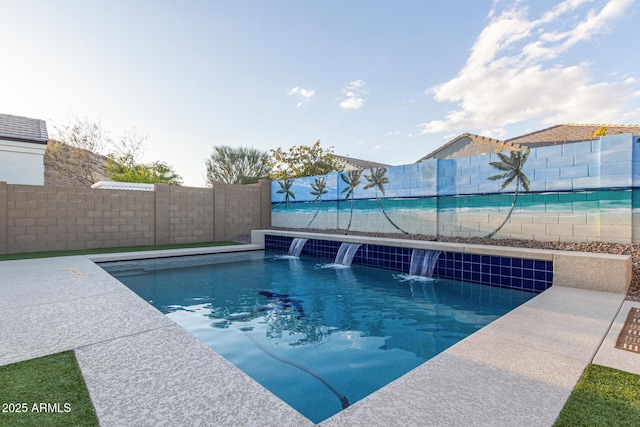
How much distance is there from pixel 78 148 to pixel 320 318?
2523 cm

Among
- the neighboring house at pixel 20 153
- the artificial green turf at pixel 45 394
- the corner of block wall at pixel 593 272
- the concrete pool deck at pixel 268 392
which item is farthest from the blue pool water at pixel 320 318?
the neighboring house at pixel 20 153

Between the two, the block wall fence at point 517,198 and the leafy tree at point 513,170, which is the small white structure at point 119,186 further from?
the leafy tree at point 513,170

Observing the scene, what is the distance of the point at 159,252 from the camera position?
31.2 ft

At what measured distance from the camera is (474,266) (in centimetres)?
642

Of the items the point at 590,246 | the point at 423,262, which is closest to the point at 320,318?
the point at 423,262

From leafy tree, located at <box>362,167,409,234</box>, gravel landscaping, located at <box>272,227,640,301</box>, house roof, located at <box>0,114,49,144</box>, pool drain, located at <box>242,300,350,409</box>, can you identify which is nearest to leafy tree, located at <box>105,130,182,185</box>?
house roof, located at <box>0,114,49,144</box>

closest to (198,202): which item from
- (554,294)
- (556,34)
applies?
(554,294)

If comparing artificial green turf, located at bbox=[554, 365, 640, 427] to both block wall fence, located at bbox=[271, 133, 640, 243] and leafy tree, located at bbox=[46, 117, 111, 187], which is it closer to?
block wall fence, located at bbox=[271, 133, 640, 243]

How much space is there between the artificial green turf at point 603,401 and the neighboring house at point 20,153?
758 inches

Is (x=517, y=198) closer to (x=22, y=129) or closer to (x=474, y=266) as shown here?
(x=474, y=266)

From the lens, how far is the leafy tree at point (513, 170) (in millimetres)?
7176

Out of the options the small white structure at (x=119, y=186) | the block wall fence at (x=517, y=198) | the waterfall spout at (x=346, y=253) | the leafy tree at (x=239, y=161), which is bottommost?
the waterfall spout at (x=346, y=253)

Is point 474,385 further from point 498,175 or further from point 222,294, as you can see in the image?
point 498,175

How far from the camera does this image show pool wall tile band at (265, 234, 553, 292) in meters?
5.52
